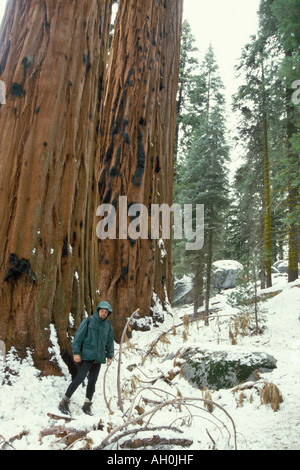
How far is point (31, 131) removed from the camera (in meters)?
3.53

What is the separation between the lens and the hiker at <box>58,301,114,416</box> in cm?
306

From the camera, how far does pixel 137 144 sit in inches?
232

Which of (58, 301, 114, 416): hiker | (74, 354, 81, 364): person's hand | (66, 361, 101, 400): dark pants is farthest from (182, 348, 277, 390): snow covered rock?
(74, 354, 81, 364): person's hand

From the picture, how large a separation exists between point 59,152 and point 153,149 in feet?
9.29

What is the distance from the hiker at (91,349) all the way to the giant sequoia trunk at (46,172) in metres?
0.30

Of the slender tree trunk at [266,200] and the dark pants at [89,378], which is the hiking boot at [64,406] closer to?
the dark pants at [89,378]

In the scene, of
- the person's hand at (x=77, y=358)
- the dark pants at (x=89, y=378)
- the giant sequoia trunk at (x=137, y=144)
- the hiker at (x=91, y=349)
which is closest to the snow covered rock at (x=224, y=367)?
the hiker at (x=91, y=349)

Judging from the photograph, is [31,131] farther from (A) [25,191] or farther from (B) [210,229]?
(B) [210,229]

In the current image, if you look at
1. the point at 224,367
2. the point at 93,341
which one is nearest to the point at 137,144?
the point at 93,341

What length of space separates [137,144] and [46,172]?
2.70 meters

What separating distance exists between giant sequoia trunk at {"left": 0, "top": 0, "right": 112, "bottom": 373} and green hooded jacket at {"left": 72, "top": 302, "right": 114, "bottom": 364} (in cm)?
30

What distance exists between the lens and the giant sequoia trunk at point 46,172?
10.7 feet

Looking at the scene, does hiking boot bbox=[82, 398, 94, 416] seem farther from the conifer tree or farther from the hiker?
the conifer tree
